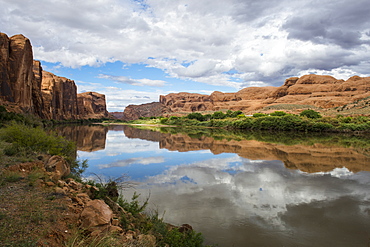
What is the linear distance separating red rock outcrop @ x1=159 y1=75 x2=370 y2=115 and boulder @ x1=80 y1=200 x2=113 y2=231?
88.7 m

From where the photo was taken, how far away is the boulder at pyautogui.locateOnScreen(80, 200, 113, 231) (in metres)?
3.78

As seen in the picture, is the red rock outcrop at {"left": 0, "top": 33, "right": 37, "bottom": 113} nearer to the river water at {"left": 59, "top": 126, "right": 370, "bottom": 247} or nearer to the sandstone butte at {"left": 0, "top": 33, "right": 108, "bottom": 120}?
the sandstone butte at {"left": 0, "top": 33, "right": 108, "bottom": 120}

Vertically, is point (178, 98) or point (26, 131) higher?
point (178, 98)

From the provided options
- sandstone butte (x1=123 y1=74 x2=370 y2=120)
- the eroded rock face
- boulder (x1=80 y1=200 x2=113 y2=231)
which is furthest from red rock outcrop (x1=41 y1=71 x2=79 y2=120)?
the eroded rock face

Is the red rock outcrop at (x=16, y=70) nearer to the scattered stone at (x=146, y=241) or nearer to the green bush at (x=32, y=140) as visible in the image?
the green bush at (x=32, y=140)

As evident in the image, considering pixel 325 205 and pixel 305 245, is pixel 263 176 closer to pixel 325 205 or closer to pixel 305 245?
pixel 325 205

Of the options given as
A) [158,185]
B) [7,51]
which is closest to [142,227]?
[158,185]

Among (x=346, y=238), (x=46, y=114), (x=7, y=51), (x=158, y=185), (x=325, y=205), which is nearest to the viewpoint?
(x=346, y=238)

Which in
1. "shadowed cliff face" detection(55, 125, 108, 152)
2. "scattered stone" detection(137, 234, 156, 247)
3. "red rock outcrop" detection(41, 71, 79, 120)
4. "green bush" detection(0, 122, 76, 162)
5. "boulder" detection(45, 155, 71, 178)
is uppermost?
"red rock outcrop" detection(41, 71, 79, 120)

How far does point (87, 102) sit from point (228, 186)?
128531 millimetres

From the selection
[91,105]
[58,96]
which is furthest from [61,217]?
[91,105]

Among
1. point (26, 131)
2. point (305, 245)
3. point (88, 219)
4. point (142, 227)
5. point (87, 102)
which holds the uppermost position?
point (87, 102)

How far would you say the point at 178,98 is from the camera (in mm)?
168875

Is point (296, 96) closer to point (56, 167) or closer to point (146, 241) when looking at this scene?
point (56, 167)
